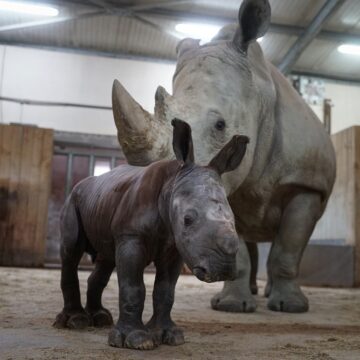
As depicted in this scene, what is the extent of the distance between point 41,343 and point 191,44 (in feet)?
7.04

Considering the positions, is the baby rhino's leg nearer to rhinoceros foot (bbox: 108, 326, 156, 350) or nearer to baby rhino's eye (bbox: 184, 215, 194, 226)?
rhinoceros foot (bbox: 108, 326, 156, 350)

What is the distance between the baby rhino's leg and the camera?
83.0 inches

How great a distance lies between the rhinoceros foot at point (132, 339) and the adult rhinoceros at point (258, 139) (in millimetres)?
983

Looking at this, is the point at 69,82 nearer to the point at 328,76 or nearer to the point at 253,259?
the point at 328,76

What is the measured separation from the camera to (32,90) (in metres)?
9.77

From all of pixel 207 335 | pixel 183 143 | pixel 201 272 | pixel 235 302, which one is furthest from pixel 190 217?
pixel 235 302

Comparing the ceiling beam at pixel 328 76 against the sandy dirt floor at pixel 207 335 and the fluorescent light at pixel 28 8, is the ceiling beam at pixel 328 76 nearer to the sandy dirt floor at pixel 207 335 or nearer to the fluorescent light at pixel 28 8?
the fluorescent light at pixel 28 8

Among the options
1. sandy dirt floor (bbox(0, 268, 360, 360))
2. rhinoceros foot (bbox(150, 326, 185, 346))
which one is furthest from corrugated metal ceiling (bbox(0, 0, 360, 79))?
rhinoceros foot (bbox(150, 326, 185, 346))

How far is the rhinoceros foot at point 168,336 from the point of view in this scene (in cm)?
182

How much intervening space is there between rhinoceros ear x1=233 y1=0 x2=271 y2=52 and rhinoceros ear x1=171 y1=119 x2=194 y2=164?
151 centimetres

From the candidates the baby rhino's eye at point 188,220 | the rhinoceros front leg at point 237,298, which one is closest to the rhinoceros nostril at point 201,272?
the baby rhino's eye at point 188,220

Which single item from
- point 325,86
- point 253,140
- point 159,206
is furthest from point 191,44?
point 325,86

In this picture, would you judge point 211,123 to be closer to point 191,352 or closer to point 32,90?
point 191,352

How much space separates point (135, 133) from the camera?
2273mm
